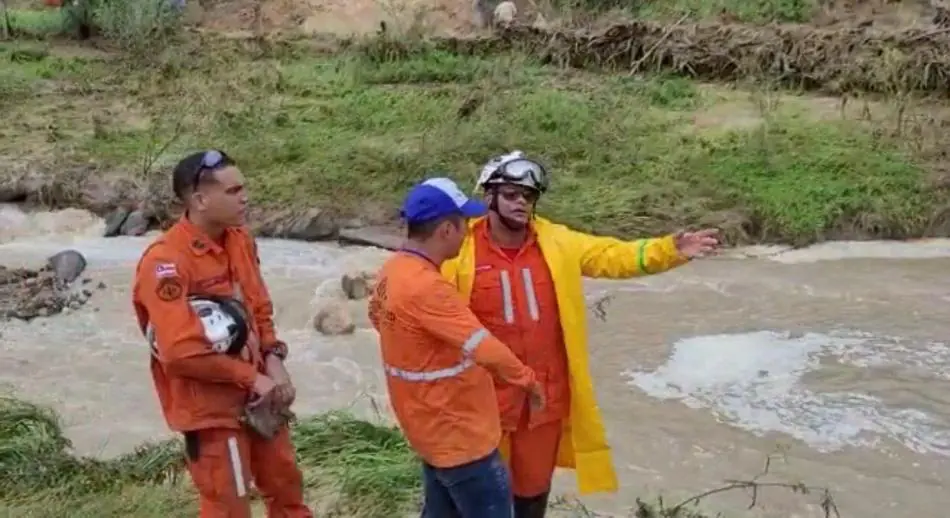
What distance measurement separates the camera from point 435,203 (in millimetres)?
3299

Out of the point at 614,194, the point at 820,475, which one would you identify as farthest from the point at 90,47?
the point at 820,475

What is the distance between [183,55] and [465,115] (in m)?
4.52

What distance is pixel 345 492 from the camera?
480 cm

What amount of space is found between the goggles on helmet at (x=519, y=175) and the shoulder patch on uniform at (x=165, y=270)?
86cm

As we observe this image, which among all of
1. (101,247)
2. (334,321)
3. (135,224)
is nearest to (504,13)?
(135,224)

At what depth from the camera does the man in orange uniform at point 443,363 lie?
3252 millimetres

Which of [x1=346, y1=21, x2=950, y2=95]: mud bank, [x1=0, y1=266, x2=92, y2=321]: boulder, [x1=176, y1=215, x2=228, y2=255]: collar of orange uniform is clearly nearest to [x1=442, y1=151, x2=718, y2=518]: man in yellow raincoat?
[x1=176, y1=215, x2=228, y2=255]: collar of orange uniform

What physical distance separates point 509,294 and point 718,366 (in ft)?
14.1

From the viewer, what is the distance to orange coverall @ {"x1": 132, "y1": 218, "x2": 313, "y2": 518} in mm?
3340

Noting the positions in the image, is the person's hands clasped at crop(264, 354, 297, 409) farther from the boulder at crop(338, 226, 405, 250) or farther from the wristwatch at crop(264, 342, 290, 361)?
the boulder at crop(338, 226, 405, 250)

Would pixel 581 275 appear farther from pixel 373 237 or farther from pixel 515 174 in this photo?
pixel 373 237

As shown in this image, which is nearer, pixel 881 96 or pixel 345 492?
pixel 345 492

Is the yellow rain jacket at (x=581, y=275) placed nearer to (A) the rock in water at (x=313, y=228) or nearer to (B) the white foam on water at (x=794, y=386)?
(B) the white foam on water at (x=794, y=386)

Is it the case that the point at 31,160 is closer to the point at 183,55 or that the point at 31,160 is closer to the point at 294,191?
the point at 294,191
